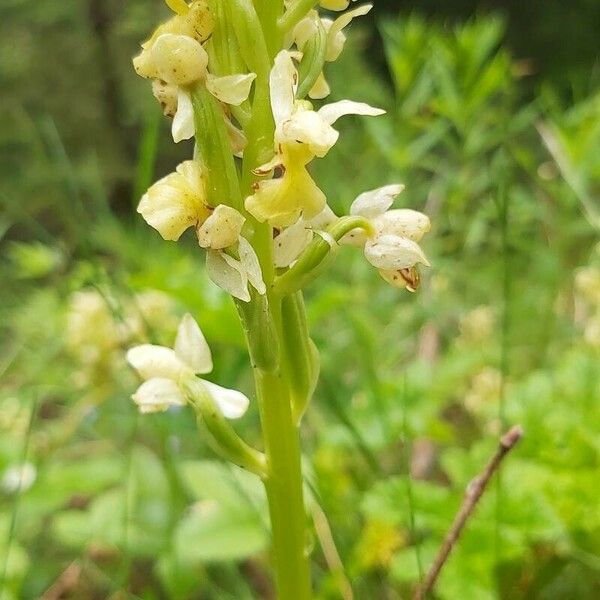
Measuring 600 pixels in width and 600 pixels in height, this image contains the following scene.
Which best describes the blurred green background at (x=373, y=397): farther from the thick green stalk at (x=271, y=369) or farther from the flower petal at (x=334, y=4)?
the flower petal at (x=334, y=4)

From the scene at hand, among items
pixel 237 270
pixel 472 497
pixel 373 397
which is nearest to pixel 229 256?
pixel 237 270

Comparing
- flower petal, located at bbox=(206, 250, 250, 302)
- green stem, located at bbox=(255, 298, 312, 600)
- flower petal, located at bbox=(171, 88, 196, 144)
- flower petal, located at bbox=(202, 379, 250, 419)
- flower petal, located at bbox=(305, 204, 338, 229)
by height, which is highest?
flower petal, located at bbox=(171, 88, 196, 144)

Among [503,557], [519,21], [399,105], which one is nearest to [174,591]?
[503,557]

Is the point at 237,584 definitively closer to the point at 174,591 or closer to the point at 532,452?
the point at 174,591

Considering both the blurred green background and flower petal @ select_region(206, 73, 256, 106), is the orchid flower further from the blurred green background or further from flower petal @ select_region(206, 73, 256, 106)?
the blurred green background

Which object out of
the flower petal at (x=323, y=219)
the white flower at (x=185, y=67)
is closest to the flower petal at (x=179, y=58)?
the white flower at (x=185, y=67)

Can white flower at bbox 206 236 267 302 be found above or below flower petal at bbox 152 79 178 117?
below

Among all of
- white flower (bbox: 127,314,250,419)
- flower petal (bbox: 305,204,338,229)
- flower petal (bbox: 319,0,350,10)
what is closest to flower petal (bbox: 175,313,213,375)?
white flower (bbox: 127,314,250,419)
